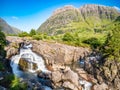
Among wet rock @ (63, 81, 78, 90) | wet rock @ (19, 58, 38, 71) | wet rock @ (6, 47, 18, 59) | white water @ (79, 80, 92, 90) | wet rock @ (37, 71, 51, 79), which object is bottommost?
white water @ (79, 80, 92, 90)

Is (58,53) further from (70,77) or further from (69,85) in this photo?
(69,85)

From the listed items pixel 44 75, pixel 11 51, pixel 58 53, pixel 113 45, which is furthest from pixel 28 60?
pixel 113 45

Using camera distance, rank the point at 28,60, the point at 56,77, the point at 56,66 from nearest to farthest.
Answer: the point at 56,77
the point at 28,60
the point at 56,66

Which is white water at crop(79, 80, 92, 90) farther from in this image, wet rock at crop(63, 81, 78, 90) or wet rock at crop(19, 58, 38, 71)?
wet rock at crop(19, 58, 38, 71)

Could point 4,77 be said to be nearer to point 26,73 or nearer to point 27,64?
point 26,73

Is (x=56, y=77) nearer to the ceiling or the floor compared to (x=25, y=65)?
nearer to the floor

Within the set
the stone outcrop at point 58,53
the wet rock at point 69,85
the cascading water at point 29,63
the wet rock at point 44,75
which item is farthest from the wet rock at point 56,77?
the stone outcrop at point 58,53

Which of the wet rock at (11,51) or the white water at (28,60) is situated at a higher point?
the wet rock at (11,51)

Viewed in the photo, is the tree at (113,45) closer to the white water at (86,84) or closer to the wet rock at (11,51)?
the white water at (86,84)

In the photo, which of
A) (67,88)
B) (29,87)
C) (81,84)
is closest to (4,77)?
(29,87)

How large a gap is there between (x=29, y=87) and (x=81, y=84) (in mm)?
18049

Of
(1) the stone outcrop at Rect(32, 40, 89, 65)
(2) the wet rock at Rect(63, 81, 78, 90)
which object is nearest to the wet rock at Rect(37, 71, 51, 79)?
(2) the wet rock at Rect(63, 81, 78, 90)

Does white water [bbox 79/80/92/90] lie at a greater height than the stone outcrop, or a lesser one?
lesser

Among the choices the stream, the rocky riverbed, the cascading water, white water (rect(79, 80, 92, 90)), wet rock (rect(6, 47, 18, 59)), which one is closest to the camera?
white water (rect(79, 80, 92, 90))
